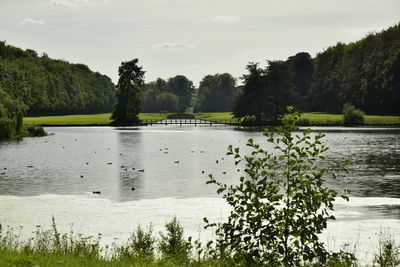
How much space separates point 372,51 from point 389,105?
19.1 meters

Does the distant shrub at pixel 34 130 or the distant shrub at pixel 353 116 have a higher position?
the distant shrub at pixel 353 116

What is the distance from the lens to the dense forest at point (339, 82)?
409 feet

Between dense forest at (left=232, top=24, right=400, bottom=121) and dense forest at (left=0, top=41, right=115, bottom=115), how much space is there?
62.3 m

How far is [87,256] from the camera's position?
12.5 meters

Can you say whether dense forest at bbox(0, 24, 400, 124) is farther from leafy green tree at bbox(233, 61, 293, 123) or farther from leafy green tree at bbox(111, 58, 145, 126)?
leafy green tree at bbox(111, 58, 145, 126)

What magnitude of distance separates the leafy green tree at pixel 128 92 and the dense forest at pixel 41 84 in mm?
27241

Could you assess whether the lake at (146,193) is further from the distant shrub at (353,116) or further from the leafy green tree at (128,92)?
the leafy green tree at (128,92)

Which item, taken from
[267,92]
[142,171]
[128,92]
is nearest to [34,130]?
[128,92]

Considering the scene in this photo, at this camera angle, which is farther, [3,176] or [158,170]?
[158,170]

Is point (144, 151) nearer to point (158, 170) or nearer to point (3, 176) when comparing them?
point (158, 170)

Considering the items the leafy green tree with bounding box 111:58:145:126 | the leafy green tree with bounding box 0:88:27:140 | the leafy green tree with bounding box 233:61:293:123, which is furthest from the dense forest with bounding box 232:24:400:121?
the leafy green tree with bounding box 0:88:27:140

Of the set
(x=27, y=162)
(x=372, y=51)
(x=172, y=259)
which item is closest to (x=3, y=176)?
(x=27, y=162)

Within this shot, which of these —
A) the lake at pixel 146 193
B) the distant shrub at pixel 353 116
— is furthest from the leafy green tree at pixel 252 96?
the lake at pixel 146 193

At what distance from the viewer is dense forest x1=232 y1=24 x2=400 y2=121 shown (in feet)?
409
